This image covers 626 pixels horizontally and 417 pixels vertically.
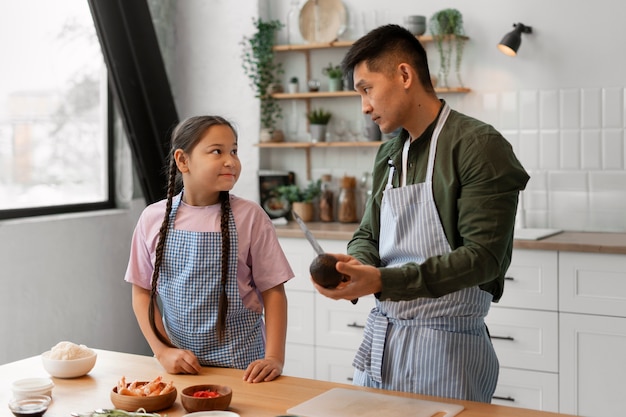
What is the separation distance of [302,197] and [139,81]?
3.85ft

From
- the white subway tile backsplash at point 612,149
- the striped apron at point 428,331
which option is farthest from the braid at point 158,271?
the white subway tile backsplash at point 612,149

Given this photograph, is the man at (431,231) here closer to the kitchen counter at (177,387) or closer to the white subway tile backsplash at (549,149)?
the kitchen counter at (177,387)

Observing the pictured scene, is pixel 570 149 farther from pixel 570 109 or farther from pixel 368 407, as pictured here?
pixel 368 407

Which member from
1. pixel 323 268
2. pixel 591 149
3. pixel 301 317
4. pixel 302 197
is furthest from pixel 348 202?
pixel 323 268

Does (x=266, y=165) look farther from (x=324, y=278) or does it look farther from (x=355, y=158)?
(x=324, y=278)

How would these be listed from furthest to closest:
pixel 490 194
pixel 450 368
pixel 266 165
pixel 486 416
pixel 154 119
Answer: pixel 266 165
pixel 154 119
pixel 450 368
pixel 490 194
pixel 486 416

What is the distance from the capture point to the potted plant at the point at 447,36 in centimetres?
441

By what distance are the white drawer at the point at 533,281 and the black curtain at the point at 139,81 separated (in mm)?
1965

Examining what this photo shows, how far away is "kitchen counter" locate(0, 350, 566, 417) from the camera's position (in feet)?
6.07

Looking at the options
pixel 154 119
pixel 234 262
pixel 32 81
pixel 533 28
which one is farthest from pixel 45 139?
pixel 533 28

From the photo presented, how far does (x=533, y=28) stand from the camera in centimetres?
435

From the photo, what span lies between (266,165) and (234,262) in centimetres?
279

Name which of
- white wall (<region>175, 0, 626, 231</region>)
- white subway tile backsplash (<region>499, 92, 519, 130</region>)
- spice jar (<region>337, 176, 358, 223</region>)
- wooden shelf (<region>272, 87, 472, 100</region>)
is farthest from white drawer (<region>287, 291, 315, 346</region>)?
white subway tile backsplash (<region>499, 92, 519, 130</region>)

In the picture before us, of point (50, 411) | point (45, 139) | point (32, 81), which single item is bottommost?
point (50, 411)
